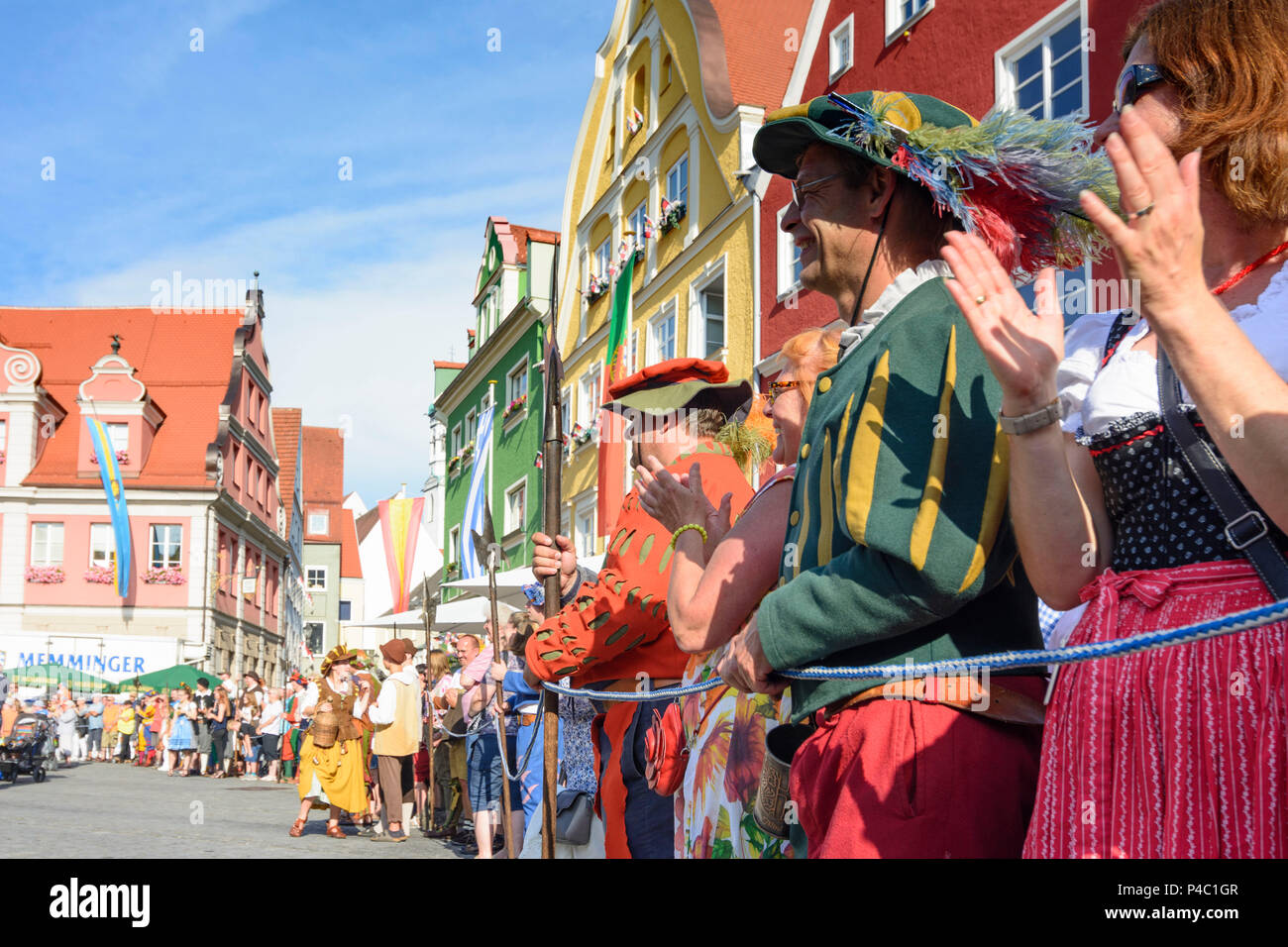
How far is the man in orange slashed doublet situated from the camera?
4012 mm

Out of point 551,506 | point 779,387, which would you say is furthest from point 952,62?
point 779,387

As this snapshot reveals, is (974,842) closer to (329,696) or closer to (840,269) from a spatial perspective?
(840,269)

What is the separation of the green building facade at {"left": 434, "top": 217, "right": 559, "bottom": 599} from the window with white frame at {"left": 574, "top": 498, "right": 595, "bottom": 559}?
33.5 inches

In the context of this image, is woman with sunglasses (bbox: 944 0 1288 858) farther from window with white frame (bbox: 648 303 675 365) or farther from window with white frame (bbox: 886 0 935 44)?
window with white frame (bbox: 648 303 675 365)

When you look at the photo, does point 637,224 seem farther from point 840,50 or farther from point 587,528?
point 840,50

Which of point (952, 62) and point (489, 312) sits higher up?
point (489, 312)

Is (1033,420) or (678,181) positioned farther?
(678,181)

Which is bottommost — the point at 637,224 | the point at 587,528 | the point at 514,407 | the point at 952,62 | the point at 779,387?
the point at 779,387

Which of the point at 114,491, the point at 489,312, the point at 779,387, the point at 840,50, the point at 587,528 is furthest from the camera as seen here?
the point at 114,491

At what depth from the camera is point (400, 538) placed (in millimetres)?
20328

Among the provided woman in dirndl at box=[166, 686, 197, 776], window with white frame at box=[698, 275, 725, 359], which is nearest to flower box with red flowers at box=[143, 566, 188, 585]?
woman in dirndl at box=[166, 686, 197, 776]

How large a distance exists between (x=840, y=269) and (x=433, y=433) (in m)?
37.5

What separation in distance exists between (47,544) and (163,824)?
33.4 m
